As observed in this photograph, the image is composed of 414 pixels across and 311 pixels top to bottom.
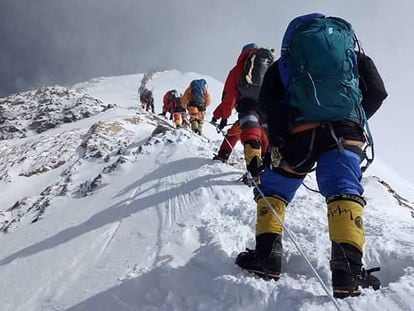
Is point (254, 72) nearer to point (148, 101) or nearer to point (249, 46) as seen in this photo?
point (249, 46)

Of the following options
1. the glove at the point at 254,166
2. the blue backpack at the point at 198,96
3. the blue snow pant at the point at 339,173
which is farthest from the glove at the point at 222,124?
the blue backpack at the point at 198,96

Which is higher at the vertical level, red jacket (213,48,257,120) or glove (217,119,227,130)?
red jacket (213,48,257,120)

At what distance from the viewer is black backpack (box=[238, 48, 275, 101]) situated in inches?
257

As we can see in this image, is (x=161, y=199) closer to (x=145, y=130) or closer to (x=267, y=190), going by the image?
(x=267, y=190)

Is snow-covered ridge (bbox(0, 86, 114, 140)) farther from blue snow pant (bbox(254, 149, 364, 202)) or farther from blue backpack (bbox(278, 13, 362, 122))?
blue snow pant (bbox(254, 149, 364, 202))

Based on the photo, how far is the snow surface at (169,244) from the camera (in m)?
3.37

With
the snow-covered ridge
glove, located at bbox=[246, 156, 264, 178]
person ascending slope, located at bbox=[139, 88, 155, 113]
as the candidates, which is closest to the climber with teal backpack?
glove, located at bbox=[246, 156, 264, 178]

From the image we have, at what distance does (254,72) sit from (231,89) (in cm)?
53

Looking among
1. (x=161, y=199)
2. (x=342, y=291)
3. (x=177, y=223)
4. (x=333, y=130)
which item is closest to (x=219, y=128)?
(x=161, y=199)

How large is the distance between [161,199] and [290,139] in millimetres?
3070

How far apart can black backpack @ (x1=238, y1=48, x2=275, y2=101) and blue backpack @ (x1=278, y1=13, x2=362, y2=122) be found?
3.15m

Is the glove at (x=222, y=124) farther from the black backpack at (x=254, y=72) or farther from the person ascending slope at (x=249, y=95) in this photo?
the black backpack at (x=254, y=72)

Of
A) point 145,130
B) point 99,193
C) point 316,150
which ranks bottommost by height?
point 145,130

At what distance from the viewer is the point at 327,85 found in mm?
3178
